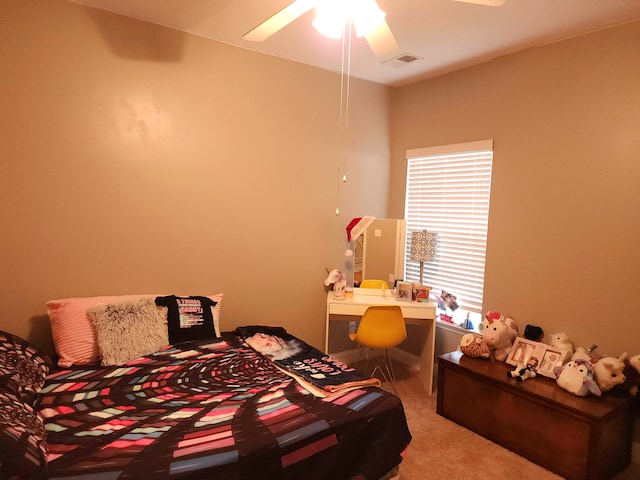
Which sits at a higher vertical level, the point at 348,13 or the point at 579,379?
the point at 348,13

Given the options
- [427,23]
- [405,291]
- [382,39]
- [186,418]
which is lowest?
[186,418]

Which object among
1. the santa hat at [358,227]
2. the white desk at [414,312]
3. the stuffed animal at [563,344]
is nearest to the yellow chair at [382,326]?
the white desk at [414,312]

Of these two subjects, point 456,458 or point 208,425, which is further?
point 456,458

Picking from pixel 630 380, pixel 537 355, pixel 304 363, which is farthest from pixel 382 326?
pixel 630 380

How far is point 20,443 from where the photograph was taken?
1.35m

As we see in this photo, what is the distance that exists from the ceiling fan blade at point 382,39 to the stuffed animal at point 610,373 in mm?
2177

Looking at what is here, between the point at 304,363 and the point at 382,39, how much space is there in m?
1.87

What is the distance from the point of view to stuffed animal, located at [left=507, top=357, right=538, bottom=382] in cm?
256

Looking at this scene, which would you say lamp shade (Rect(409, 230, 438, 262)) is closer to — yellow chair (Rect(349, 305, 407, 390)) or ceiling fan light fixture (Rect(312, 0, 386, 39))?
yellow chair (Rect(349, 305, 407, 390))

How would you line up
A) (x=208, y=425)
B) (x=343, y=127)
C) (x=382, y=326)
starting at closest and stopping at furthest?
(x=208, y=425)
(x=382, y=326)
(x=343, y=127)

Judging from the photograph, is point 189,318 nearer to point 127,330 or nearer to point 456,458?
point 127,330

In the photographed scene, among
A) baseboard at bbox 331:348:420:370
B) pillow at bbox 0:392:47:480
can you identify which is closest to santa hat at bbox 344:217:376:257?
baseboard at bbox 331:348:420:370

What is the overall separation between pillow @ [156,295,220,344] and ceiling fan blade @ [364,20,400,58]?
1.98 meters

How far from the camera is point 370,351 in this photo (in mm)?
4012
